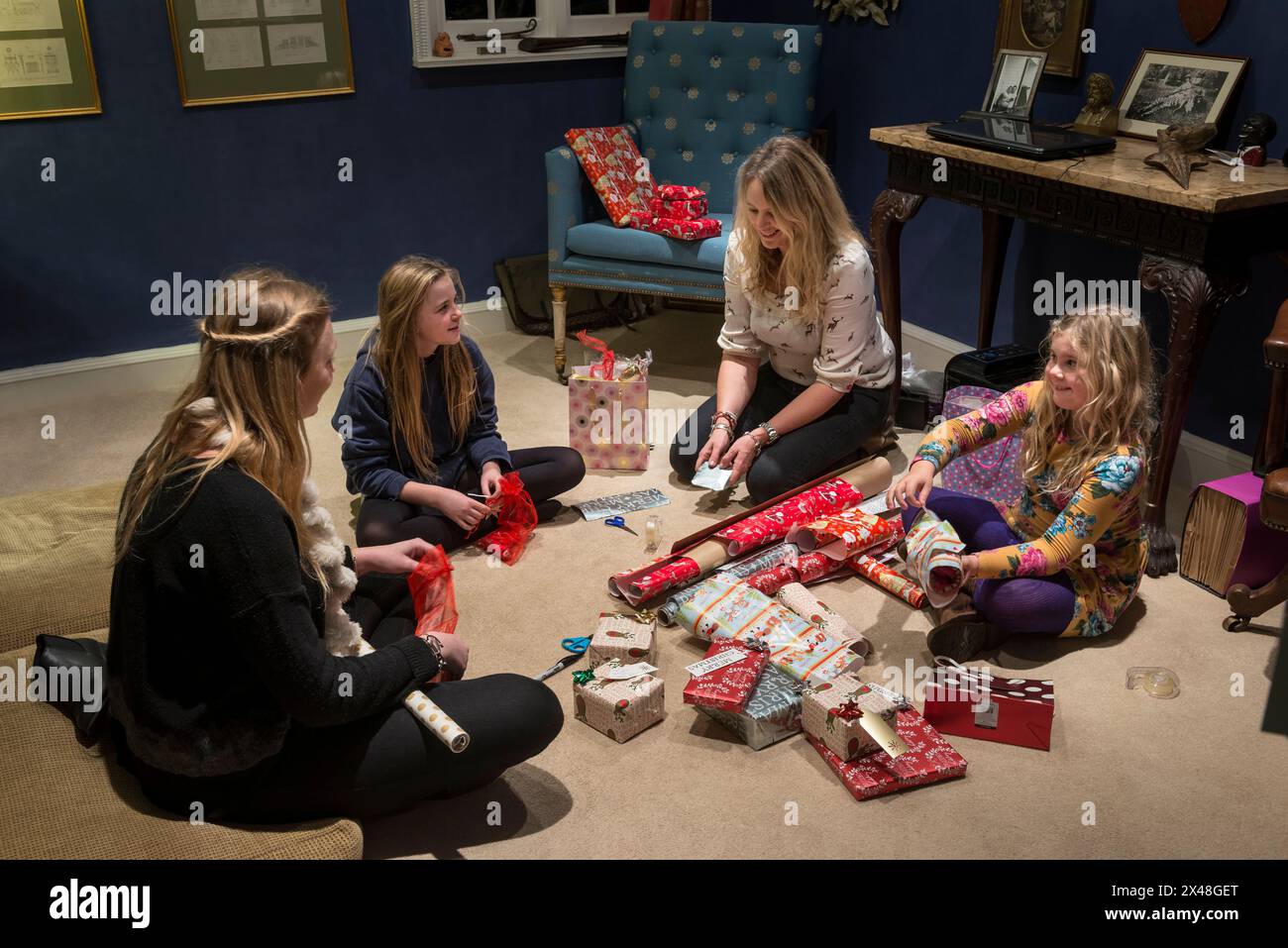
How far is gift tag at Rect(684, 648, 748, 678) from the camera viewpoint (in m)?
2.33

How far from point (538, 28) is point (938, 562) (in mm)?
3099

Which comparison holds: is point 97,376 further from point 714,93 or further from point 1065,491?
point 1065,491

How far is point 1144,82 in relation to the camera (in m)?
3.26

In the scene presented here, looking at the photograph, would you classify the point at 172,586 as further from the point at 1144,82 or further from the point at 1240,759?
the point at 1144,82

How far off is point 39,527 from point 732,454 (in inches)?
66.1

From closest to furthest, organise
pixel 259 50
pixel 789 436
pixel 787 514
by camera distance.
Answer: pixel 787 514
pixel 789 436
pixel 259 50

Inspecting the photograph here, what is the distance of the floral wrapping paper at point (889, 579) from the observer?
275 centimetres

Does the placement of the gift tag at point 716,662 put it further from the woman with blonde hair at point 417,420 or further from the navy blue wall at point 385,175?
the navy blue wall at point 385,175

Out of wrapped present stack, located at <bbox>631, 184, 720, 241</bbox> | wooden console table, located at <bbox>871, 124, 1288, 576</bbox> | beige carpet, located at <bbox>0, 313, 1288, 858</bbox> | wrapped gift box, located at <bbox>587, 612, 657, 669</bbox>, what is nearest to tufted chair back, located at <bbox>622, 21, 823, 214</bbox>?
wrapped present stack, located at <bbox>631, 184, 720, 241</bbox>

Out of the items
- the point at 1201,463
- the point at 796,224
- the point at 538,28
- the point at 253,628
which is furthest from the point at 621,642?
the point at 538,28

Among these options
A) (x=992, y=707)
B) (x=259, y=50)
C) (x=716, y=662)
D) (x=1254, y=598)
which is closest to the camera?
(x=992, y=707)

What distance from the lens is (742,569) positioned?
2.79m

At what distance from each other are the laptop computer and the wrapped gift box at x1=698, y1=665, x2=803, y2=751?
1.61m

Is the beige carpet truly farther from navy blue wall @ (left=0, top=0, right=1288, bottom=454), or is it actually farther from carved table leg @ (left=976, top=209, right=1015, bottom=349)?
carved table leg @ (left=976, top=209, right=1015, bottom=349)
